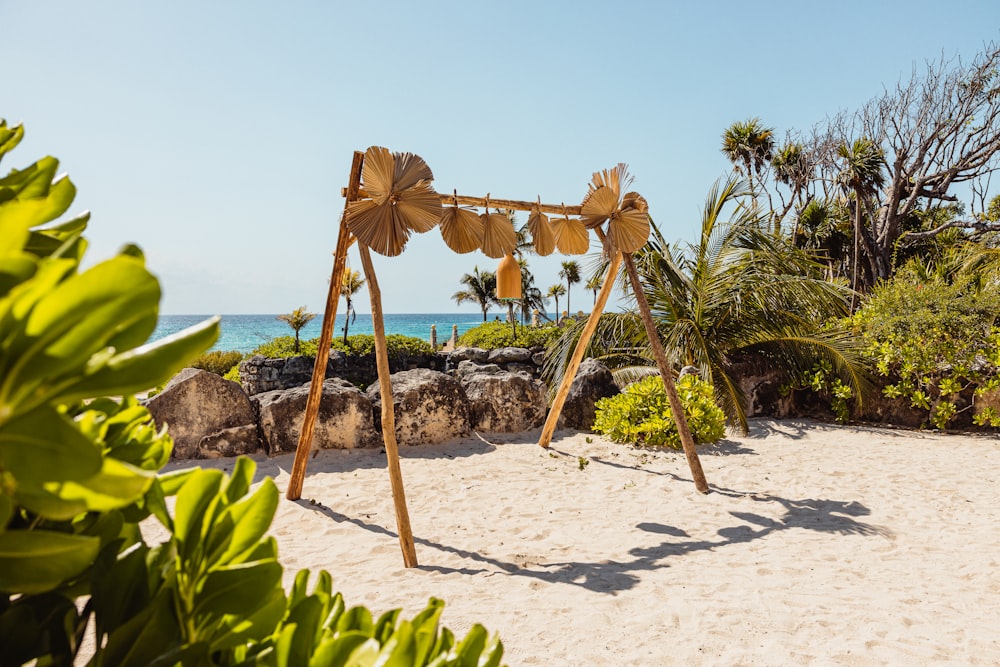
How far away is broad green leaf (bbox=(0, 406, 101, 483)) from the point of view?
0.34m

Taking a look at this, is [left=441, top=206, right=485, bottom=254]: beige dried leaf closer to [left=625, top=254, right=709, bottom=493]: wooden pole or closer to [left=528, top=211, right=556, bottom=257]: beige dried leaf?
[left=528, top=211, right=556, bottom=257]: beige dried leaf

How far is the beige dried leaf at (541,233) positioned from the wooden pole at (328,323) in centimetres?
164

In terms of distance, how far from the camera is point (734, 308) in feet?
27.8

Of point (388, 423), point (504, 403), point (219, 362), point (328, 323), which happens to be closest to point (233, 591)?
point (388, 423)

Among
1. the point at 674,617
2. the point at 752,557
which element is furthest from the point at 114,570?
the point at 752,557

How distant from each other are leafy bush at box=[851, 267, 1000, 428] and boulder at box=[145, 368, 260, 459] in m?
8.34

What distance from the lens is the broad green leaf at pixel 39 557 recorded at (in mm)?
407

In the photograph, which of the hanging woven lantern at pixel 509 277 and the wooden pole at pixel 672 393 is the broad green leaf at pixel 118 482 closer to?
the hanging woven lantern at pixel 509 277

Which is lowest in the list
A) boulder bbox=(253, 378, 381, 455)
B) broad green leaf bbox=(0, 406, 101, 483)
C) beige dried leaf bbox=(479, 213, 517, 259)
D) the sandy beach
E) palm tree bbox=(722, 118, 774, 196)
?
the sandy beach

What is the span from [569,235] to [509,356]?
353 inches

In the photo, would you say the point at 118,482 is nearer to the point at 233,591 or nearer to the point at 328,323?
the point at 233,591

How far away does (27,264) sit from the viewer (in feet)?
1.22

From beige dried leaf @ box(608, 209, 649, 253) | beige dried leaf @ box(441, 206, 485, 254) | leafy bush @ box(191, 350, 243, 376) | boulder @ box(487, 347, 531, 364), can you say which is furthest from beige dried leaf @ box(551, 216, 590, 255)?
leafy bush @ box(191, 350, 243, 376)

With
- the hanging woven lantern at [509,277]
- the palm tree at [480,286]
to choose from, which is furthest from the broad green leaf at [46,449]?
the palm tree at [480,286]
